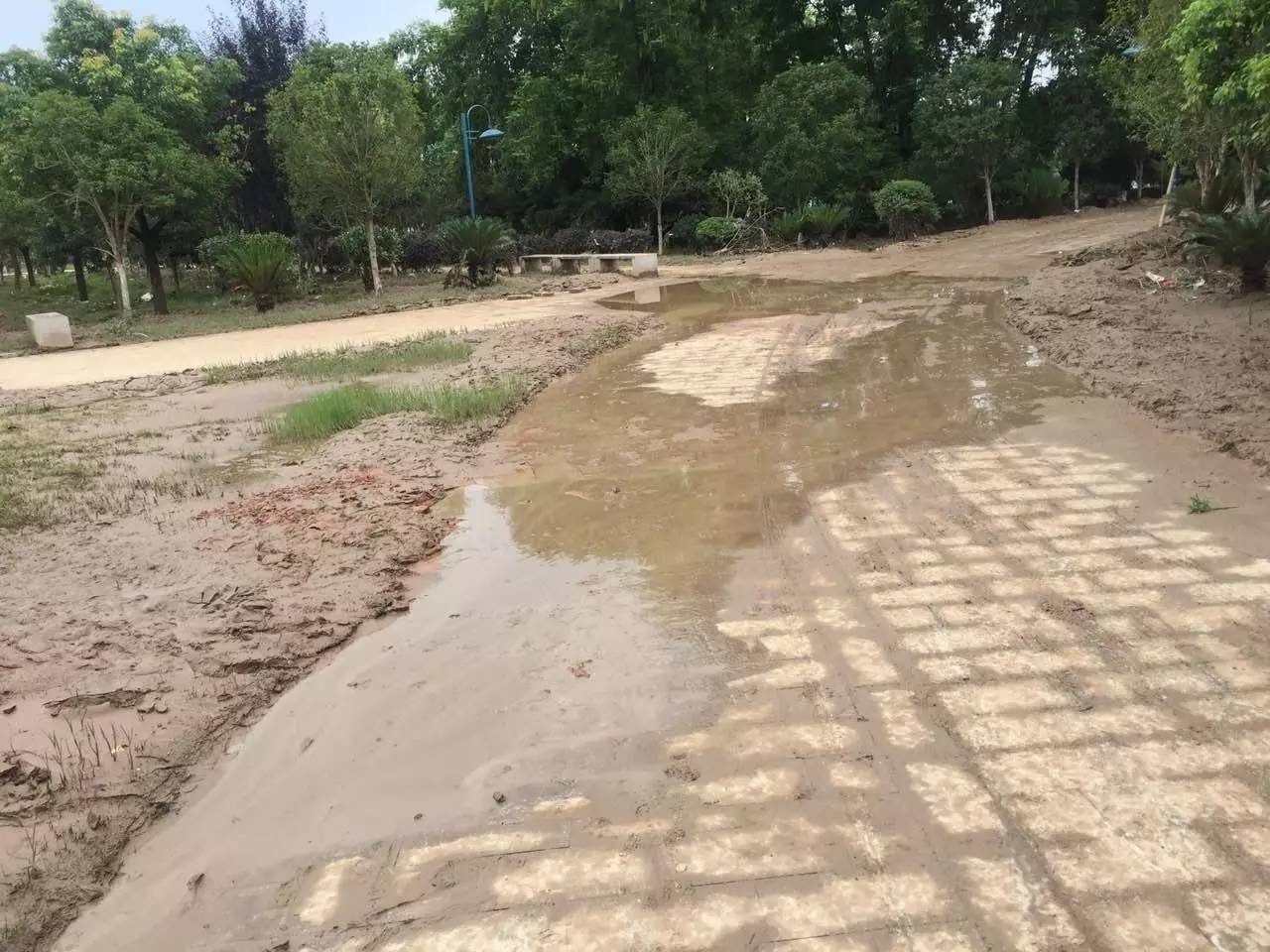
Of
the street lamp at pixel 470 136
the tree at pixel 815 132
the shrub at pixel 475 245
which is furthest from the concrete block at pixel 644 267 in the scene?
the tree at pixel 815 132

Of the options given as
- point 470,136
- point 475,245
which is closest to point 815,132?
point 470,136

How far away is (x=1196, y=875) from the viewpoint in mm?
2391

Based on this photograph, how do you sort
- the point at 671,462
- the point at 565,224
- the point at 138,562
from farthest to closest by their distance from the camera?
the point at 565,224 → the point at 671,462 → the point at 138,562

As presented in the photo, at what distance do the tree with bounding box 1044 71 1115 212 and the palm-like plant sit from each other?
19554 millimetres

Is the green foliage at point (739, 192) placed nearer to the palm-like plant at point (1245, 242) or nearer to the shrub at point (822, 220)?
the shrub at point (822, 220)

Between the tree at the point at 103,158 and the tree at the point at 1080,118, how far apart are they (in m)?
24.2

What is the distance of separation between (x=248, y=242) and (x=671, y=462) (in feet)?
51.9

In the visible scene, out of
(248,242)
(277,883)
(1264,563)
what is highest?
(248,242)

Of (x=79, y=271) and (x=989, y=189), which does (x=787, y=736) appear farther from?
(x=79, y=271)

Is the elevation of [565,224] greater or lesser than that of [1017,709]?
greater

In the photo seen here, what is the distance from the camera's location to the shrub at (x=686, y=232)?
88.8 feet

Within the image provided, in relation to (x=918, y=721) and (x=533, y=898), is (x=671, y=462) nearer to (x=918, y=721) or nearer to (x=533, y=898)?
(x=918, y=721)

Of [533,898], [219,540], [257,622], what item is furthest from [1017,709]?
[219,540]

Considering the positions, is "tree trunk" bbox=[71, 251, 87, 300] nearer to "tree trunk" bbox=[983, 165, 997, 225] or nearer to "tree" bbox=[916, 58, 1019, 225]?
"tree" bbox=[916, 58, 1019, 225]
